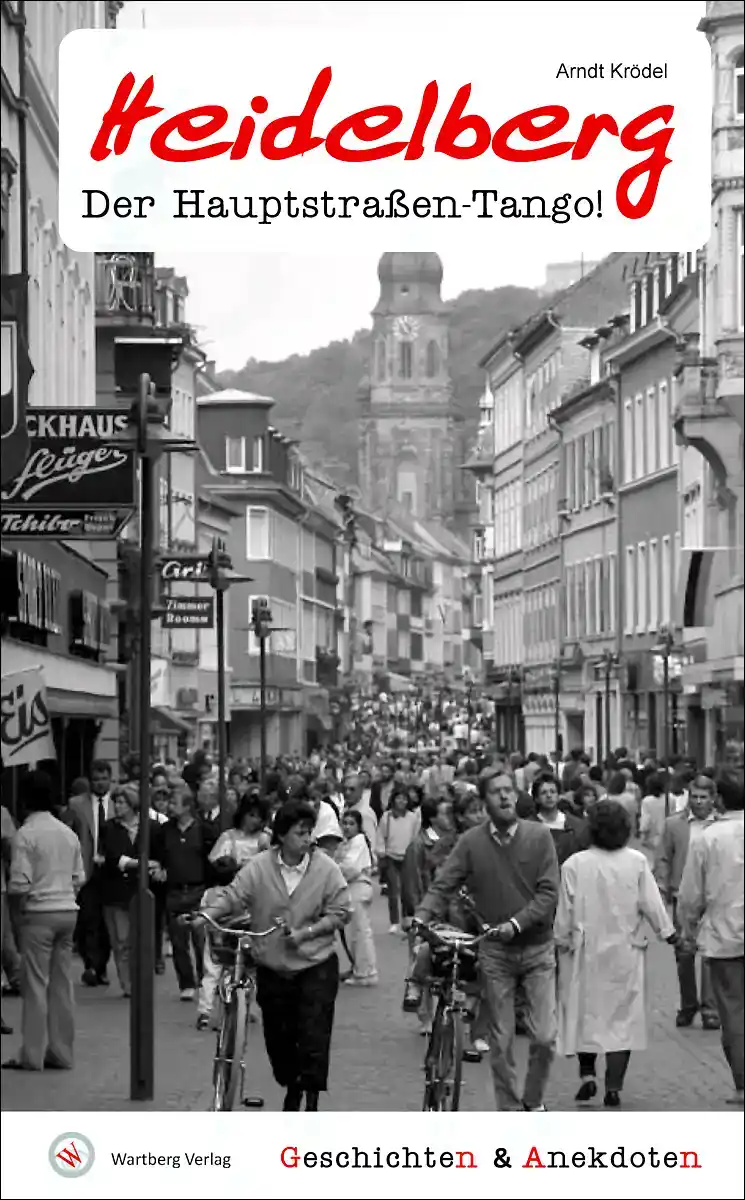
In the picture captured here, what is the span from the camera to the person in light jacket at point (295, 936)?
12.9 metres

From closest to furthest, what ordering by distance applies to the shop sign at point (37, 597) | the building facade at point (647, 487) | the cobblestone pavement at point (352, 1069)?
1. the cobblestone pavement at point (352, 1069)
2. the shop sign at point (37, 597)
3. the building facade at point (647, 487)

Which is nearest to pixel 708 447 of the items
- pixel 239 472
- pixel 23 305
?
pixel 23 305

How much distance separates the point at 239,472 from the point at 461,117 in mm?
86438

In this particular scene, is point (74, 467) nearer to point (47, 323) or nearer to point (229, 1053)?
point (47, 323)

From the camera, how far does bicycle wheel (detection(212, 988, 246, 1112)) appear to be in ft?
43.1

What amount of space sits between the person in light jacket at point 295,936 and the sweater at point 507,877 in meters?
0.87

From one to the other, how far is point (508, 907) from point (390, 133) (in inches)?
218

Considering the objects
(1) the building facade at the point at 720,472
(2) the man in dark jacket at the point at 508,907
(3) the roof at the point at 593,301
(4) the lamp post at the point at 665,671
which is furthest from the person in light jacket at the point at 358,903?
(3) the roof at the point at 593,301

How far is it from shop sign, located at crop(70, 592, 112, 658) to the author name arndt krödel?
15530 mm

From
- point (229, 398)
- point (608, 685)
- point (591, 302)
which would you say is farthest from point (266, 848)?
point (229, 398)

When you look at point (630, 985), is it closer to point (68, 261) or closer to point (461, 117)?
point (68, 261)

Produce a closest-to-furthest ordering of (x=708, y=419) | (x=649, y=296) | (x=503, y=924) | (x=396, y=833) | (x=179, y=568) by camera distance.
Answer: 1. (x=503, y=924)
2. (x=179, y=568)
3. (x=396, y=833)
4. (x=708, y=419)
5. (x=649, y=296)

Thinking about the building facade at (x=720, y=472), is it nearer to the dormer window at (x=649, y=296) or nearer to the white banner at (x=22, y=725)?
the dormer window at (x=649, y=296)

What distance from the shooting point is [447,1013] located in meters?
13.3
